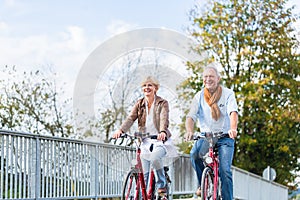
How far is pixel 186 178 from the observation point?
16.3 meters

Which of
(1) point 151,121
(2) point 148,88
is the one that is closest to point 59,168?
(1) point 151,121

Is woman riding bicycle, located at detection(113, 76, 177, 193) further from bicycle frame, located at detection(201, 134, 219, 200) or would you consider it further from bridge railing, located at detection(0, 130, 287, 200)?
bridge railing, located at detection(0, 130, 287, 200)

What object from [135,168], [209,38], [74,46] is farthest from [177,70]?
[209,38]

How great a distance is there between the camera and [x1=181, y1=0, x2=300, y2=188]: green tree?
33.6m

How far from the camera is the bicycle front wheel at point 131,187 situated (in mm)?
7289

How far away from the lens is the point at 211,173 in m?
7.86

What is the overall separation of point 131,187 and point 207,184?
1.01 m

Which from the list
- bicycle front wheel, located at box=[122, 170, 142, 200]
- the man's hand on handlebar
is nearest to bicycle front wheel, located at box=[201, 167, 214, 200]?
the man's hand on handlebar

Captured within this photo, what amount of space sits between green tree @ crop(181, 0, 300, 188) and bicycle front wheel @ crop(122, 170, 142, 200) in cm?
2549

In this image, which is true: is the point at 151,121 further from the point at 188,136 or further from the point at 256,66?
the point at 256,66

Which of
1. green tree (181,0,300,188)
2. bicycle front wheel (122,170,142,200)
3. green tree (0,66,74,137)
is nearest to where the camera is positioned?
bicycle front wheel (122,170,142,200)

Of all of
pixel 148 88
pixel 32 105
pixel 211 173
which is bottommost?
pixel 211 173

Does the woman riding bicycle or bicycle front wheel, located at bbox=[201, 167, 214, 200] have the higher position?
the woman riding bicycle

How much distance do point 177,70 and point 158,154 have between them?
257 centimetres
